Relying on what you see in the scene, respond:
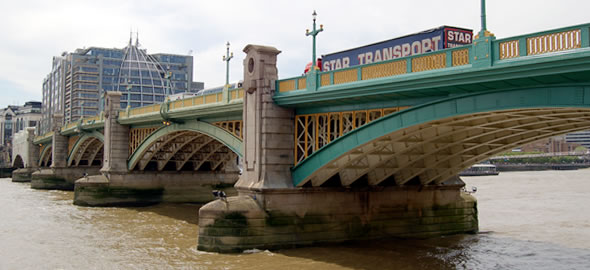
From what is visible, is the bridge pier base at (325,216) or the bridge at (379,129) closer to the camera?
the bridge at (379,129)

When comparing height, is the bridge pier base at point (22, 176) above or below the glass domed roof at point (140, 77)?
below

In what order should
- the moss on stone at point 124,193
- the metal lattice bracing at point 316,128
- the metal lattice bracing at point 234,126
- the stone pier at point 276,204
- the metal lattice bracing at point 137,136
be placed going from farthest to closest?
1. the metal lattice bracing at point 137,136
2. the moss on stone at point 124,193
3. the metal lattice bracing at point 234,126
4. the stone pier at point 276,204
5. the metal lattice bracing at point 316,128

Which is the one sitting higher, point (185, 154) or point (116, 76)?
point (116, 76)

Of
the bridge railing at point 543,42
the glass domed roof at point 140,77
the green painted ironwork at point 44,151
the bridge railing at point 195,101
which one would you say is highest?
the glass domed roof at point 140,77

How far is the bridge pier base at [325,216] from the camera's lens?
21000mm

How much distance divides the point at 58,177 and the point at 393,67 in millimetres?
51205

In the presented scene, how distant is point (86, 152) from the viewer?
6203cm

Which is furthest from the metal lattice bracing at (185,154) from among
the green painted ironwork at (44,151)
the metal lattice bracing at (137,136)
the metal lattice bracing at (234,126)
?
the green painted ironwork at (44,151)

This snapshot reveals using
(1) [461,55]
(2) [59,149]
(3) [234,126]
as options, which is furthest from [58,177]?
(1) [461,55]

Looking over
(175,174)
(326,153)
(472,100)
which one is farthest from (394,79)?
(175,174)

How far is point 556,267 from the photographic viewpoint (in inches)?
781

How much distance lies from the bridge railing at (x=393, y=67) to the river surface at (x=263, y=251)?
624cm

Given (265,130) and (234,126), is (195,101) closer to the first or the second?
(234,126)

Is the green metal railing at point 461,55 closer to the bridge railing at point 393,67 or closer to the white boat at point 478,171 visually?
the bridge railing at point 393,67
